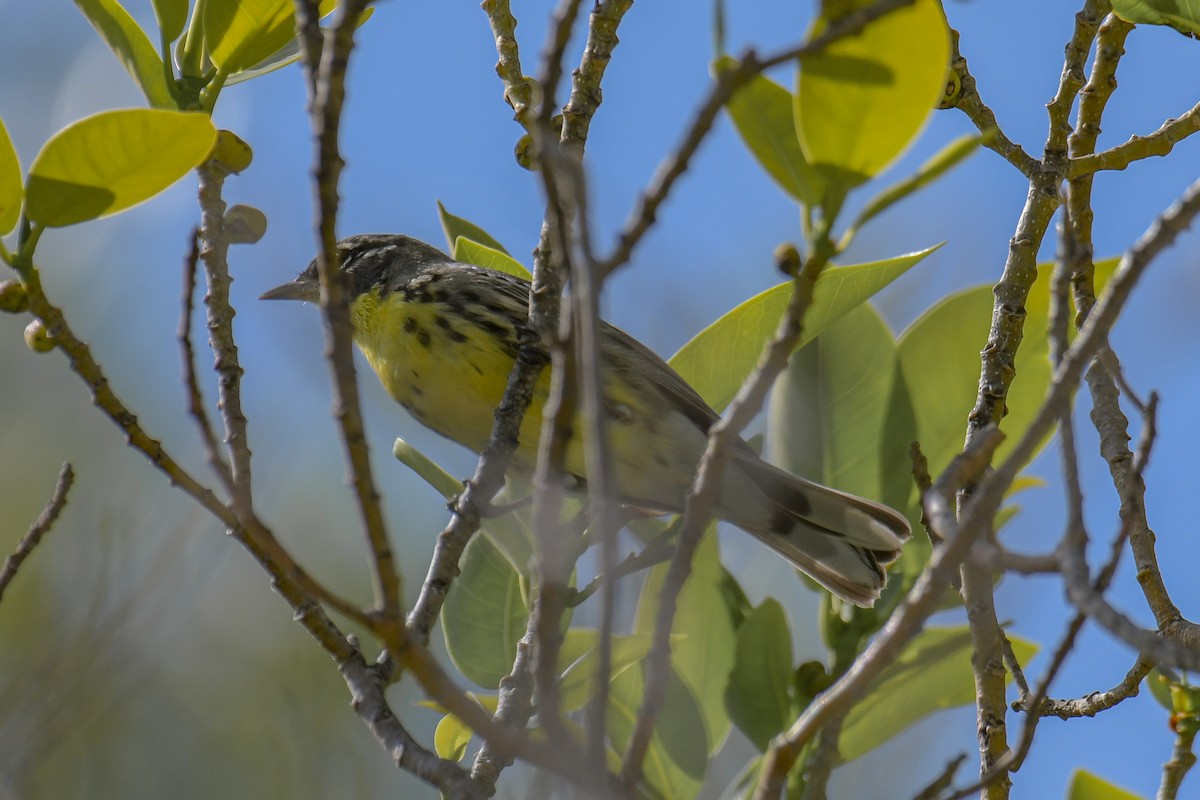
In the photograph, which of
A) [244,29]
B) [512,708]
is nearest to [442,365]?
[244,29]

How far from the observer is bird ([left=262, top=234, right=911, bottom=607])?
4031 millimetres

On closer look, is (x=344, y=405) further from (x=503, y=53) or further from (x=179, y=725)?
(x=179, y=725)

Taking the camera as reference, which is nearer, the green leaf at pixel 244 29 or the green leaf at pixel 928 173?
the green leaf at pixel 928 173

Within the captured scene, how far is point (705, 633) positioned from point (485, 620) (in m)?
0.49

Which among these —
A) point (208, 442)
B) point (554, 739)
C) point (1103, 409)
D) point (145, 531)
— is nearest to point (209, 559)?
point (145, 531)

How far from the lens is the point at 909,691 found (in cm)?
271

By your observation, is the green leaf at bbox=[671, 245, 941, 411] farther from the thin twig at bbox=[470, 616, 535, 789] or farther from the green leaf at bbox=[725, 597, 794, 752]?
the thin twig at bbox=[470, 616, 535, 789]

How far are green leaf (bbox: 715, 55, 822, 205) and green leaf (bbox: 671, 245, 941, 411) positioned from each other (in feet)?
4.28

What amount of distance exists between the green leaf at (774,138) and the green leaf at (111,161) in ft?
2.62

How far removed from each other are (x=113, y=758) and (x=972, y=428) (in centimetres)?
471

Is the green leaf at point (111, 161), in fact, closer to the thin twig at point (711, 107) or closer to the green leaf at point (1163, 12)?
the thin twig at point (711, 107)

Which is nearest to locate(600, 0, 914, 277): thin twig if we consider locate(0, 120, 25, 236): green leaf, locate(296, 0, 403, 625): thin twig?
locate(296, 0, 403, 625): thin twig

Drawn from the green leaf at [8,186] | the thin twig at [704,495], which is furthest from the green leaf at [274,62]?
the thin twig at [704,495]

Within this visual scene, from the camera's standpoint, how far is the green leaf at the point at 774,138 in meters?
1.52
